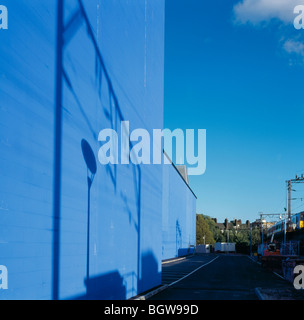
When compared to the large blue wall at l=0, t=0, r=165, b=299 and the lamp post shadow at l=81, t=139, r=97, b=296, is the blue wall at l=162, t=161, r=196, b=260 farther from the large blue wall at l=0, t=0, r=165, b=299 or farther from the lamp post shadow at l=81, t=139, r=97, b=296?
the lamp post shadow at l=81, t=139, r=97, b=296

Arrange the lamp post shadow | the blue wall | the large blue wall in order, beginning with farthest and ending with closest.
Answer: the blue wall → the lamp post shadow → the large blue wall

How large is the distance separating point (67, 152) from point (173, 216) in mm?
36141

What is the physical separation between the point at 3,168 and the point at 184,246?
51539mm

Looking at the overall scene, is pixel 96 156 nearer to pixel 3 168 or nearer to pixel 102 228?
pixel 102 228

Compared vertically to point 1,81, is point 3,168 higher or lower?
lower

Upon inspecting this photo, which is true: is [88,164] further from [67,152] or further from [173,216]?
[173,216]

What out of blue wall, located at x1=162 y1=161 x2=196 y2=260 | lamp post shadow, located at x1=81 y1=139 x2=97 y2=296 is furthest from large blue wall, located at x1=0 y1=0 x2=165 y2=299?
blue wall, located at x1=162 y1=161 x2=196 y2=260

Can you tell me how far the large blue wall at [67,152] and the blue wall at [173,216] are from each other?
24.6m

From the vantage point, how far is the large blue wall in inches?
222

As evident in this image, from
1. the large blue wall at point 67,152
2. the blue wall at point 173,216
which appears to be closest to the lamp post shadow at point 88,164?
the large blue wall at point 67,152

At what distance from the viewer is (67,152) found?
24.1 feet

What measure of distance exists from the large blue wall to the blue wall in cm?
2462
